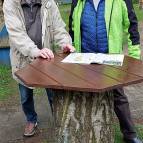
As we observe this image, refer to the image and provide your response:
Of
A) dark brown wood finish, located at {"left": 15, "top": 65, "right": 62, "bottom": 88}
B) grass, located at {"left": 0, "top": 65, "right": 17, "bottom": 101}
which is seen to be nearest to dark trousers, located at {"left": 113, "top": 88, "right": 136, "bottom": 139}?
dark brown wood finish, located at {"left": 15, "top": 65, "right": 62, "bottom": 88}

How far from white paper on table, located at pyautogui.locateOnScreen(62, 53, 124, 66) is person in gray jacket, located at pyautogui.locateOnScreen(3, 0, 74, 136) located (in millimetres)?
189

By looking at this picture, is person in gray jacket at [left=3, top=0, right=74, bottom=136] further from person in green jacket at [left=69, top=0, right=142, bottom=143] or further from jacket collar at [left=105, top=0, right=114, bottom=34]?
jacket collar at [left=105, top=0, right=114, bottom=34]

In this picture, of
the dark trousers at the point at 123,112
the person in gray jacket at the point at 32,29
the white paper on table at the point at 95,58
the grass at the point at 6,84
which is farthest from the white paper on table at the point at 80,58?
the grass at the point at 6,84

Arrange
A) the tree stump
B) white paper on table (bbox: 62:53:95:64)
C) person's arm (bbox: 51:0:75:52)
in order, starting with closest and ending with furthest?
the tree stump < white paper on table (bbox: 62:53:95:64) < person's arm (bbox: 51:0:75:52)

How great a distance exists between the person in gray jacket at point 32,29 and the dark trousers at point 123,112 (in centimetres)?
73

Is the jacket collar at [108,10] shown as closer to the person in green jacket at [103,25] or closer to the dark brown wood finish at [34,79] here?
the person in green jacket at [103,25]

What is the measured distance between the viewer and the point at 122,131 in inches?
187

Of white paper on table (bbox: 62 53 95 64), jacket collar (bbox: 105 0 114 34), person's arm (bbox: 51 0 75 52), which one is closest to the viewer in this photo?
white paper on table (bbox: 62 53 95 64)

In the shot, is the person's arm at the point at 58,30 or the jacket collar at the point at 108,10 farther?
the person's arm at the point at 58,30

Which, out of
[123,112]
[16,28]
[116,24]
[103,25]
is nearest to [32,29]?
[16,28]

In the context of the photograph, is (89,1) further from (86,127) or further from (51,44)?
(86,127)

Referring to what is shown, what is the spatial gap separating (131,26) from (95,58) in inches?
25.3

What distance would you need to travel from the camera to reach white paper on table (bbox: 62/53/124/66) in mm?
3748

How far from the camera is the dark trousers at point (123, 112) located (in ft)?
14.8
